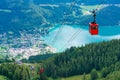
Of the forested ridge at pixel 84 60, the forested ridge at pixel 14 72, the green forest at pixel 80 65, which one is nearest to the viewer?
the forested ridge at pixel 14 72

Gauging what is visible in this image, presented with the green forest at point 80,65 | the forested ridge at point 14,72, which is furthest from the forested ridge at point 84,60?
the forested ridge at point 14,72

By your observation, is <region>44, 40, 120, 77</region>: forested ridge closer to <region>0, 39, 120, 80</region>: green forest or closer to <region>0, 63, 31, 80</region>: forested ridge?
<region>0, 39, 120, 80</region>: green forest

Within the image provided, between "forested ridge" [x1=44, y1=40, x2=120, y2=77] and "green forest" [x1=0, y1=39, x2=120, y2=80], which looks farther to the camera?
"forested ridge" [x1=44, y1=40, x2=120, y2=77]

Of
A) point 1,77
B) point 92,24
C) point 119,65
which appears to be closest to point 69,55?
point 119,65

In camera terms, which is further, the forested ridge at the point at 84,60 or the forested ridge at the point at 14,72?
the forested ridge at the point at 84,60

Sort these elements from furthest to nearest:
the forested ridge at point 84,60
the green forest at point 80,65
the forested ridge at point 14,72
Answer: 1. the forested ridge at point 84,60
2. the green forest at point 80,65
3. the forested ridge at point 14,72

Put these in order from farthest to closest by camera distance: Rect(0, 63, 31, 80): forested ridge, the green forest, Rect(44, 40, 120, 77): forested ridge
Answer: Rect(44, 40, 120, 77): forested ridge
the green forest
Rect(0, 63, 31, 80): forested ridge

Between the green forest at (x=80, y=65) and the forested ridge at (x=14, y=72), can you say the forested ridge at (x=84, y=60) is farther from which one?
the forested ridge at (x=14, y=72)

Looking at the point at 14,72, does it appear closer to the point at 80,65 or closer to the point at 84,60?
the point at 80,65

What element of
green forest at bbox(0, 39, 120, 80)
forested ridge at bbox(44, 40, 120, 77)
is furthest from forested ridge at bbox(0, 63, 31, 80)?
forested ridge at bbox(44, 40, 120, 77)
